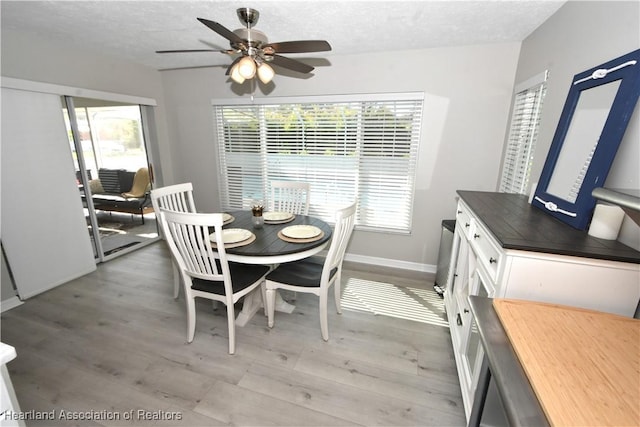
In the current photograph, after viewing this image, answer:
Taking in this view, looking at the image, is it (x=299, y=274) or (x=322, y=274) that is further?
(x=299, y=274)

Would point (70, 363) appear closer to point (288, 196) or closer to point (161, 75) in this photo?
point (288, 196)

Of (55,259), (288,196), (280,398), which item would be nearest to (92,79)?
(55,259)

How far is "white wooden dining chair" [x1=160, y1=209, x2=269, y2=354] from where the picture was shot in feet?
5.64

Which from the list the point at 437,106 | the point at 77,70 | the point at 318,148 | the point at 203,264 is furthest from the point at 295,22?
the point at 77,70

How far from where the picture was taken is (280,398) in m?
A: 1.66

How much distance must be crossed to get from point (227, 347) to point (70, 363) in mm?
1052

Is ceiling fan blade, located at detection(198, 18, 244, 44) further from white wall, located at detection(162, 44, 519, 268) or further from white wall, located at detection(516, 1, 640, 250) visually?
white wall, located at detection(516, 1, 640, 250)

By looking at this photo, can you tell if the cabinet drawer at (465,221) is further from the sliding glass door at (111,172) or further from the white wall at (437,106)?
the sliding glass door at (111,172)

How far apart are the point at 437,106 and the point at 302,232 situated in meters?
1.97

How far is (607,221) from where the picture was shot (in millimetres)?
1190

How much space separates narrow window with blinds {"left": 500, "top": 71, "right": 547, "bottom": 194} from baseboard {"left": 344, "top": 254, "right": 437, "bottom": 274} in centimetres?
118

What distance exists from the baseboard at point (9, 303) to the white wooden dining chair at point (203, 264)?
186cm

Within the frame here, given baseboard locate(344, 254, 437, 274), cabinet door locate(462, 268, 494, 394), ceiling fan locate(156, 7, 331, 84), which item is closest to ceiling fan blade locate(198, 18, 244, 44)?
ceiling fan locate(156, 7, 331, 84)

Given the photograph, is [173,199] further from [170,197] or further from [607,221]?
[607,221]
